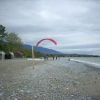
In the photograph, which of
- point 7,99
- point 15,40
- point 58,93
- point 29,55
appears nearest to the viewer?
point 7,99

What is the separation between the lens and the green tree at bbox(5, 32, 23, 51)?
6725 centimetres

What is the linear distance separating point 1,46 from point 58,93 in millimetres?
44400

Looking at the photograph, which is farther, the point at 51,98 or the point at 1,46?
the point at 1,46

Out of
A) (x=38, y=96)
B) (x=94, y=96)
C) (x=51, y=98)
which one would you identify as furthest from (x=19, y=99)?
(x=94, y=96)

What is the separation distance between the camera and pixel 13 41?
223 feet

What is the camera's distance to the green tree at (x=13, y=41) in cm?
6725

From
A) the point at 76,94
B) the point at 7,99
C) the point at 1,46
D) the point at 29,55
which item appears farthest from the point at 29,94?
the point at 29,55

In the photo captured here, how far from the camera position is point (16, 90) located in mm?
6758

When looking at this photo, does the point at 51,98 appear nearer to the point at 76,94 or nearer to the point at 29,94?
the point at 29,94

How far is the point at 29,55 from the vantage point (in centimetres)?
8462

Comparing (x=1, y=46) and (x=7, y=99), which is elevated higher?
(x=1, y=46)

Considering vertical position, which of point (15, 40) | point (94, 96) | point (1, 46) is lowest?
point (94, 96)

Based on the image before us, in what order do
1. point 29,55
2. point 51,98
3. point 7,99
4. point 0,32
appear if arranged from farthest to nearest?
point 29,55 → point 0,32 → point 51,98 → point 7,99

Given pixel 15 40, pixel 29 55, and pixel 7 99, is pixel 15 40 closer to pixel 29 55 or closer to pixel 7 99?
pixel 29 55
